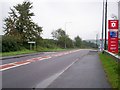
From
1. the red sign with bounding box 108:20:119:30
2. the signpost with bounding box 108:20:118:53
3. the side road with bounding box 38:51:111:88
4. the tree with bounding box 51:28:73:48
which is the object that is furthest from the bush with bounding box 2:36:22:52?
the tree with bounding box 51:28:73:48

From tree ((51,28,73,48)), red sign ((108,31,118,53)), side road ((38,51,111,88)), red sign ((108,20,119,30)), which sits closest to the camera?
side road ((38,51,111,88))

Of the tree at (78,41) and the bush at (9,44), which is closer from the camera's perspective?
the bush at (9,44)

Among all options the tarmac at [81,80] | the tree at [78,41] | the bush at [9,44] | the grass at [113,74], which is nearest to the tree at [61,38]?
the tree at [78,41]

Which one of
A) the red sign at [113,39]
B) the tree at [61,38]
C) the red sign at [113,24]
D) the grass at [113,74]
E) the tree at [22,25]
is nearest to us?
the grass at [113,74]

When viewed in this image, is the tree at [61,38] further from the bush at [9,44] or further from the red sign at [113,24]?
the red sign at [113,24]

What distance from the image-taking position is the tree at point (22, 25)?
215 ft

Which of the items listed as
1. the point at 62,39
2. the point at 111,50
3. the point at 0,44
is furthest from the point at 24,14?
the point at 62,39

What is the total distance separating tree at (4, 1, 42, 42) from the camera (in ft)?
215

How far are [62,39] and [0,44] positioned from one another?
2698 inches

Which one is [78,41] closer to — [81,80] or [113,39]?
[113,39]

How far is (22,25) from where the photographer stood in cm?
6612

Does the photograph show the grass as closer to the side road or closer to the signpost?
the side road

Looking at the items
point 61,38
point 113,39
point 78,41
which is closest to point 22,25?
point 113,39

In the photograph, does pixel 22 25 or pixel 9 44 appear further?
pixel 22 25
